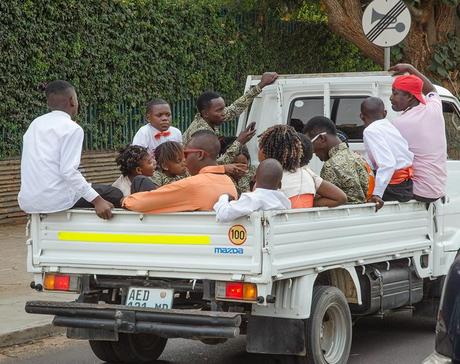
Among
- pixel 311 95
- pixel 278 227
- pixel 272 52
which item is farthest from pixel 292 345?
pixel 272 52

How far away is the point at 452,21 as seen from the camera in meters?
17.2

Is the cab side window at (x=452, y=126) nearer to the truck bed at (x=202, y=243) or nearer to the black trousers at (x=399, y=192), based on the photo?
the black trousers at (x=399, y=192)

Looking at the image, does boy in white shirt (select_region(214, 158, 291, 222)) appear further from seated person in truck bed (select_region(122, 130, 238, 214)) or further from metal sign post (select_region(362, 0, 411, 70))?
metal sign post (select_region(362, 0, 411, 70))

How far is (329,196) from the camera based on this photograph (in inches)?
299

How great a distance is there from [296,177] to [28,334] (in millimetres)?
2900

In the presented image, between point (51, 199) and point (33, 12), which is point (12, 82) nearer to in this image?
point (33, 12)

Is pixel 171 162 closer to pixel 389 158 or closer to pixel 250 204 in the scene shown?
pixel 250 204

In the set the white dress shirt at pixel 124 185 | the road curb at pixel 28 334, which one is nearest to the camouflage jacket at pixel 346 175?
the white dress shirt at pixel 124 185

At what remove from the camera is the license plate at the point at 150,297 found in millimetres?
7031

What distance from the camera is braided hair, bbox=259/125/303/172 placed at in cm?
761

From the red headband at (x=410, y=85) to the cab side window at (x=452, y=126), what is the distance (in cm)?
99

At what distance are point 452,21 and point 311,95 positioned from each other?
7619 mm

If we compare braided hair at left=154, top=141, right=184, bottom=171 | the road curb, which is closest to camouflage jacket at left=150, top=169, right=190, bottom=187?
braided hair at left=154, top=141, right=184, bottom=171

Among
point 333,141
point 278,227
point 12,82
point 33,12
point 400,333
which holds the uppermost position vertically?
point 33,12
